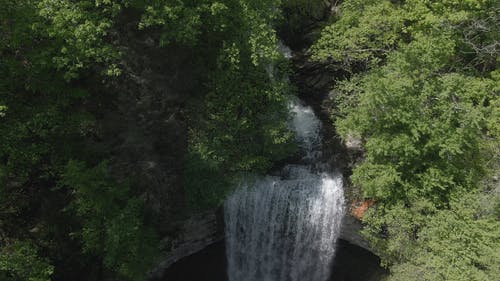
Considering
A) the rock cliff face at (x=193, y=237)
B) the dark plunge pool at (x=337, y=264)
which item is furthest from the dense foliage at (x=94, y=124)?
the dark plunge pool at (x=337, y=264)

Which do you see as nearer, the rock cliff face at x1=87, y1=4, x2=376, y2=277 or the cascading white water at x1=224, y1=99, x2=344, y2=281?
the rock cliff face at x1=87, y1=4, x2=376, y2=277

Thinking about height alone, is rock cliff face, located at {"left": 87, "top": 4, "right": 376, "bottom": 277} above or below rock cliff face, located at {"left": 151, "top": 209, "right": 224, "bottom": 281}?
above

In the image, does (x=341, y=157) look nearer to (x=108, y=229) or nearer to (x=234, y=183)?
(x=234, y=183)

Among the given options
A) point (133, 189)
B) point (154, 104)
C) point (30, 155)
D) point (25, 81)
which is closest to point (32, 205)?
point (30, 155)

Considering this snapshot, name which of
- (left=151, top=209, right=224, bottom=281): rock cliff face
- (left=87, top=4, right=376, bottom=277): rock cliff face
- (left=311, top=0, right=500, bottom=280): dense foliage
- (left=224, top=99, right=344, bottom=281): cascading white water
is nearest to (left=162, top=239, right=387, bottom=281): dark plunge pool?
(left=151, top=209, right=224, bottom=281): rock cliff face

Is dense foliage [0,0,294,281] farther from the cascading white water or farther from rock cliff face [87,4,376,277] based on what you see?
the cascading white water

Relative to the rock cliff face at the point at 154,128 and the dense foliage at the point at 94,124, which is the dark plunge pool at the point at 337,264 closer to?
the rock cliff face at the point at 154,128
